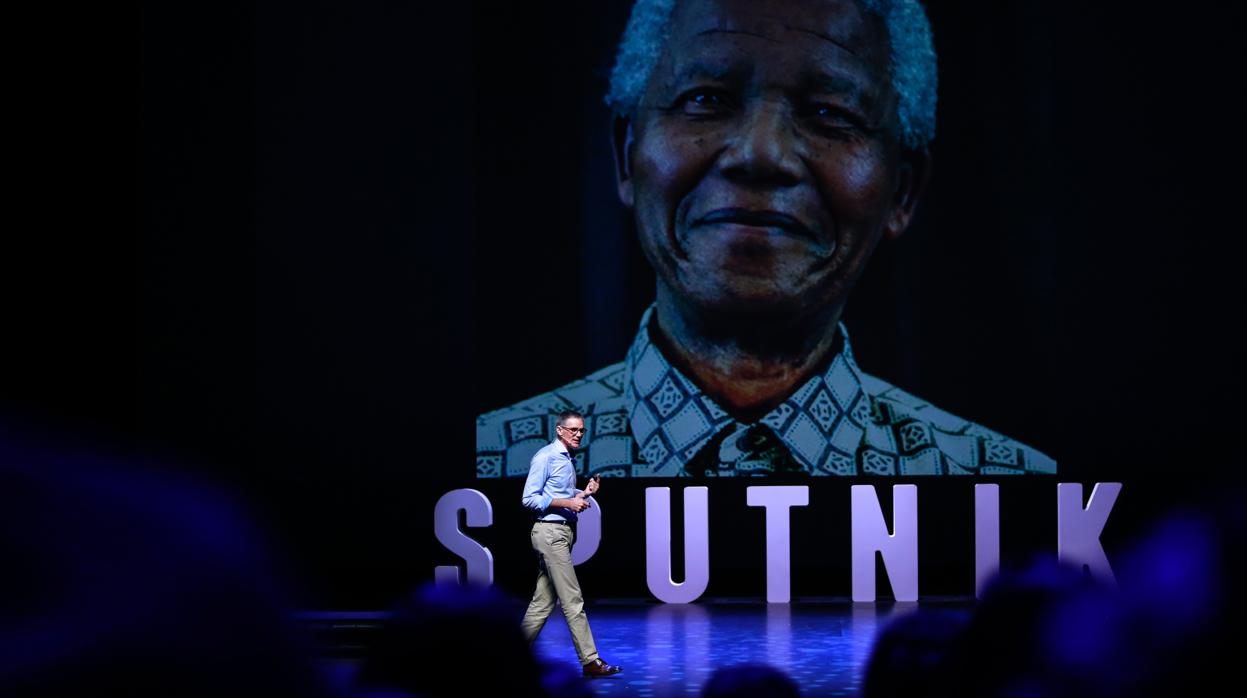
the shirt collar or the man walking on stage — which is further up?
the shirt collar

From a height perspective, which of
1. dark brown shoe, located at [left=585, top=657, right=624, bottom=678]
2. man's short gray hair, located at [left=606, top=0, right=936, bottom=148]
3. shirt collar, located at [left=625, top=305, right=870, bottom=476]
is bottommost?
dark brown shoe, located at [left=585, top=657, right=624, bottom=678]

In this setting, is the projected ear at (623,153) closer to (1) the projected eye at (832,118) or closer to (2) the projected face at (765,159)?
(2) the projected face at (765,159)

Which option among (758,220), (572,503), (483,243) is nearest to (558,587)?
(572,503)

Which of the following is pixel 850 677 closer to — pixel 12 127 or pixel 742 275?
pixel 742 275

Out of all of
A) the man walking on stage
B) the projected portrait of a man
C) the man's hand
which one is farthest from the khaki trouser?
the projected portrait of a man

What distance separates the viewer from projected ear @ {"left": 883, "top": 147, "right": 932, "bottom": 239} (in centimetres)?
930

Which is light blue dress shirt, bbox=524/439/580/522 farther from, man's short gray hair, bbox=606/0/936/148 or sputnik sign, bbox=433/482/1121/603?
man's short gray hair, bbox=606/0/936/148

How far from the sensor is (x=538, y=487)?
242 inches

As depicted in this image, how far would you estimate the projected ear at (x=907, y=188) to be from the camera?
9.30m

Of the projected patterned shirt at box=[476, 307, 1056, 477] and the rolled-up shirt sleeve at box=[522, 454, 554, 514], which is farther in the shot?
the projected patterned shirt at box=[476, 307, 1056, 477]

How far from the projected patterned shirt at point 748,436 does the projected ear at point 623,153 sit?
3.24ft

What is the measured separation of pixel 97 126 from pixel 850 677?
6.03 meters

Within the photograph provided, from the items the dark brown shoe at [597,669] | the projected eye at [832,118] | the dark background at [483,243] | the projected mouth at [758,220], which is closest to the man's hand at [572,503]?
the dark brown shoe at [597,669]

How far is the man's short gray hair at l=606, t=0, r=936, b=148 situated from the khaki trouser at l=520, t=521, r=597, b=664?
155 inches
